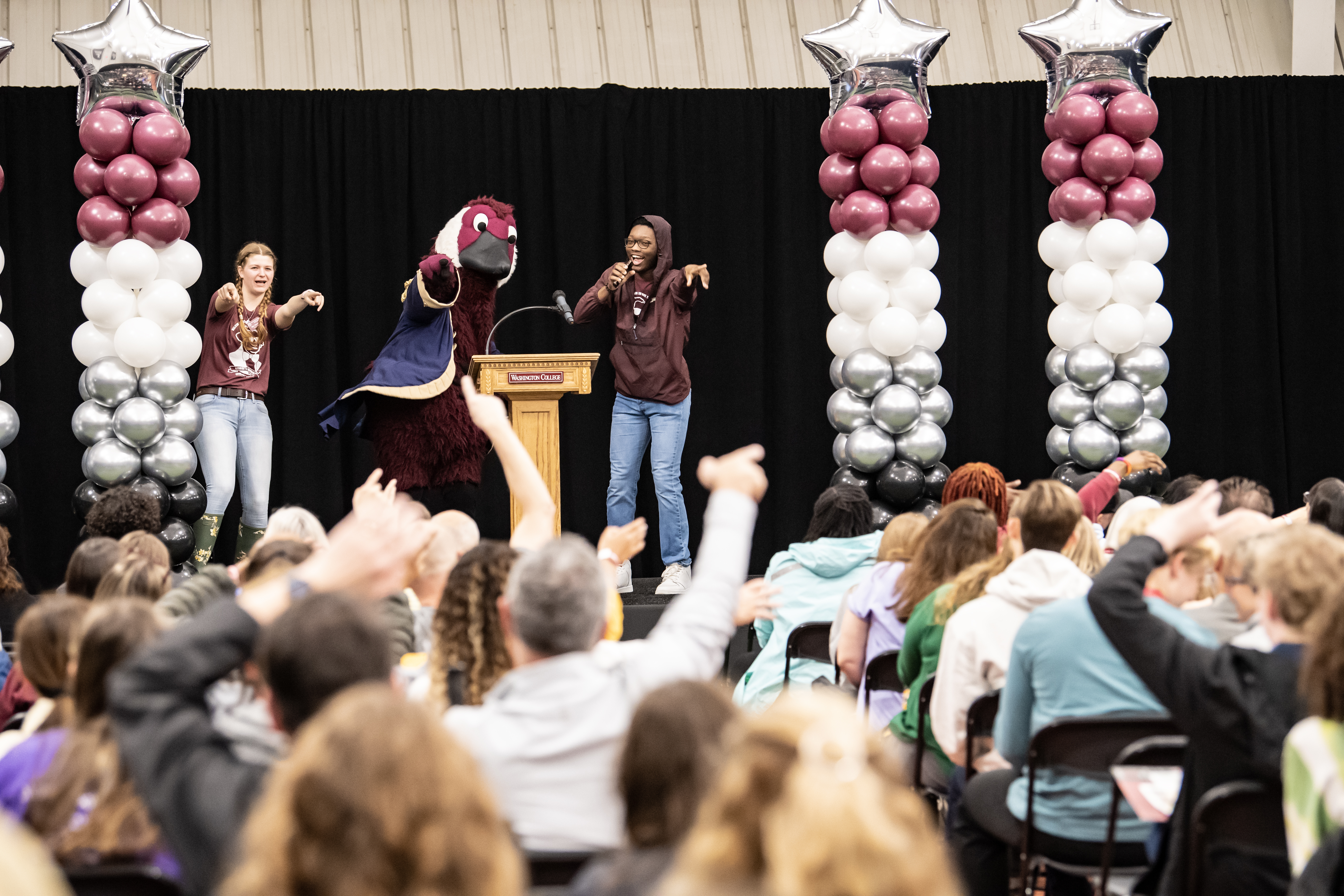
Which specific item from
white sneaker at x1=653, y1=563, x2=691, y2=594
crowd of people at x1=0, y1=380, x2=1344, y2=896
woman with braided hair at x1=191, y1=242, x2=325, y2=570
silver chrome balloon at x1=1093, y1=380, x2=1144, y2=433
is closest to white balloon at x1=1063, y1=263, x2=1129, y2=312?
silver chrome balloon at x1=1093, y1=380, x2=1144, y2=433

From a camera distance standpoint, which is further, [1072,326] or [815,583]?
[1072,326]

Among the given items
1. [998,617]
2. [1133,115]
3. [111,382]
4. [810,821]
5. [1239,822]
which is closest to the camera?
[810,821]

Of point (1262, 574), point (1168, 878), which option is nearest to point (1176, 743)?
point (1168, 878)

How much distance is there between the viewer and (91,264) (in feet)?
18.9

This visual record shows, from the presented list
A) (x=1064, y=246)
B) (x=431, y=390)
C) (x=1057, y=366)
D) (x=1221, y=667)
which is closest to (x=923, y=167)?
(x=1064, y=246)

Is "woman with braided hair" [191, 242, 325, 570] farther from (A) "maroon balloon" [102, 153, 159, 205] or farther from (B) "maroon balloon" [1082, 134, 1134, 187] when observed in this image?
(B) "maroon balloon" [1082, 134, 1134, 187]

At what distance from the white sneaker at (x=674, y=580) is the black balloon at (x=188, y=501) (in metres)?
2.00

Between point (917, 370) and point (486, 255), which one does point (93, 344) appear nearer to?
point (486, 255)

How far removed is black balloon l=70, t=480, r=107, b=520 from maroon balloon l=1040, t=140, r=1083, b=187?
14.4 ft

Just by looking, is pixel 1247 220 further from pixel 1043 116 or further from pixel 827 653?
pixel 827 653

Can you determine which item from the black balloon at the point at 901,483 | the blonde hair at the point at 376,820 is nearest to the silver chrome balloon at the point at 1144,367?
the black balloon at the point at 901,483

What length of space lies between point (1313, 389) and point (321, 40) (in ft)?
19.7

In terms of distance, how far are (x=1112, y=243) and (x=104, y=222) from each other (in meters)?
4.33

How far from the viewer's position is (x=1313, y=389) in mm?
7734
